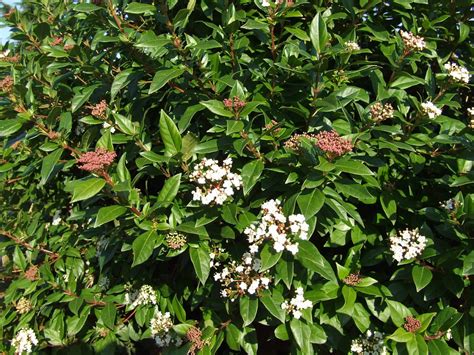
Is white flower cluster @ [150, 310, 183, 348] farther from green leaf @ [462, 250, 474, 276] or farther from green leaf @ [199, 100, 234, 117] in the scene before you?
green leaf @ [462, 250, 474, 276]

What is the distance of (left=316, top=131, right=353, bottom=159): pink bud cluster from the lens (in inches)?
66.4

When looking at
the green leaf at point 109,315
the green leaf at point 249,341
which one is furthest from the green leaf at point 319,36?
the green leaf at point 109,315

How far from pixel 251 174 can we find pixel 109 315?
53.6 inches

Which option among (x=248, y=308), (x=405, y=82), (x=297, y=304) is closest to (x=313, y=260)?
(x=297, y=304)

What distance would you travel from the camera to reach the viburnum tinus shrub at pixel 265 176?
1.95 metres

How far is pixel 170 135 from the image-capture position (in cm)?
208

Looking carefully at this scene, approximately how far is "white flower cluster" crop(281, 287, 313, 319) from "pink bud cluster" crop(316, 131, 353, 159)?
0.74 meters

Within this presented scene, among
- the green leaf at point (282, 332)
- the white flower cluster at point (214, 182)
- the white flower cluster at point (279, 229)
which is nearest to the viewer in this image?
the white flower cluster at point (279, 229)

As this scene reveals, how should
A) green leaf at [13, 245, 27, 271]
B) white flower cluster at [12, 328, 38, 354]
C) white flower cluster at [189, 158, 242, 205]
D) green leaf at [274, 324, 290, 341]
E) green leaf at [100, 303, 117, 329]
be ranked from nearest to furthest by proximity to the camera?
1. white flower cluster at [189, 158, 242, 205]
2. green leaf at [274, 324, 290, 341]
3. green leaf at [100, 303, 117, 329]
4. white flower cluster at [12, 328, 38, 354]
5. green leaf at [13, 245, 27, 271]

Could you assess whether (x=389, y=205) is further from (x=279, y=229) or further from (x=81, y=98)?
(x=81, y=98)

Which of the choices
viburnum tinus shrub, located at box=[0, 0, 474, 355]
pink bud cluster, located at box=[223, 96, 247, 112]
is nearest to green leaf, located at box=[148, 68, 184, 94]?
viburnum tinus shrub, located at box=[0, 0, 474, 355]

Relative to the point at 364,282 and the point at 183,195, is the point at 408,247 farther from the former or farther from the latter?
the point at 183,195

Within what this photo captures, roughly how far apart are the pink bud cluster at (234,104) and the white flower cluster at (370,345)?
1.35m

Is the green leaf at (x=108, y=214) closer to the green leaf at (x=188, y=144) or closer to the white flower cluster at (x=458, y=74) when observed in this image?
the green leaf at (x=188, y=144)
